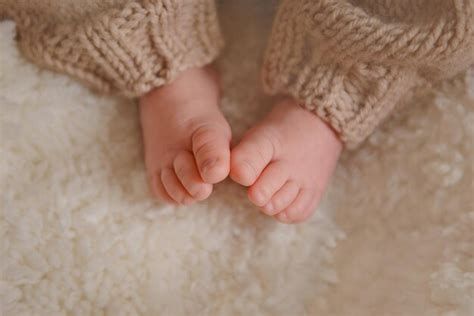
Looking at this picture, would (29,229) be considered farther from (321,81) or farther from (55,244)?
(321,81)

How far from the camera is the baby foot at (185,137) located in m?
0.64

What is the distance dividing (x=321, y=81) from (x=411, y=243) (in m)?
0.22

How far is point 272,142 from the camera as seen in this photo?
2.26ft

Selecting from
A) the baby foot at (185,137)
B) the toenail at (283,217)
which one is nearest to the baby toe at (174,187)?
the baby foot at (185,137)

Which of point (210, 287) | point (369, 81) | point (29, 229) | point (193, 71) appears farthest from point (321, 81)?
point (29, 229)

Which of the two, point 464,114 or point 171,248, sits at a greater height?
point 464,114

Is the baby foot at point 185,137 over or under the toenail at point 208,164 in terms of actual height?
under

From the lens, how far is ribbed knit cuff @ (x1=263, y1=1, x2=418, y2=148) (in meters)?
0.68

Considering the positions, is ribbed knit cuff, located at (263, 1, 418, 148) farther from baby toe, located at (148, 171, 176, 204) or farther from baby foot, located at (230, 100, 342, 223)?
baby toe, located at (148, 171, 176, 204)

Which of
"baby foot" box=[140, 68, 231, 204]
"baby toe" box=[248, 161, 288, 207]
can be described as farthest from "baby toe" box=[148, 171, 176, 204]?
"baby toe" box=[248, 161, 288, 207]

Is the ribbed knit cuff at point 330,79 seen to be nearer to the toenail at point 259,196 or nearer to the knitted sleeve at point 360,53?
the knitted sleeve at point 360,53

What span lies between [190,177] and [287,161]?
12cm

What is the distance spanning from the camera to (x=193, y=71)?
0.77m

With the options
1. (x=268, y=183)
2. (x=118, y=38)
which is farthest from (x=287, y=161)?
(x=118, y=38)
